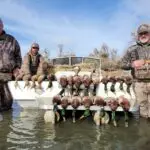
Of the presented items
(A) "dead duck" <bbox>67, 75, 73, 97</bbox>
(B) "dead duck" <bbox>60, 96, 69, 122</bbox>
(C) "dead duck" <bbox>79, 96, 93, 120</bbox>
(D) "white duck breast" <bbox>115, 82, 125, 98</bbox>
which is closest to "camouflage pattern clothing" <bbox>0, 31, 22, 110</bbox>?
(A) "dead duck" <bbox>67, 75, 73, 97</bbox>

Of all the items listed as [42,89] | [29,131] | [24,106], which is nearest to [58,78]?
[42,89]

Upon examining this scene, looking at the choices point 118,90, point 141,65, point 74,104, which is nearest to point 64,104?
point 74,104

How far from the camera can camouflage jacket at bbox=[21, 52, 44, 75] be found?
36.0 ft

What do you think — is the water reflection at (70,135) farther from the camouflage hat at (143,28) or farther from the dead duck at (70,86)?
the camouflage hat at (143,28)

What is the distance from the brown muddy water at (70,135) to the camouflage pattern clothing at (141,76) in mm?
376

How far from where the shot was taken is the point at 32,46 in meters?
10.9

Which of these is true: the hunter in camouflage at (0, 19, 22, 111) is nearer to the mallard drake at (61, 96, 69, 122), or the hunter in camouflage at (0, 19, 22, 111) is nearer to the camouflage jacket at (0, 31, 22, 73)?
the camouflage jacket at (0, 31, 22, 73)

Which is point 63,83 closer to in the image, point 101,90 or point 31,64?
point 101,90

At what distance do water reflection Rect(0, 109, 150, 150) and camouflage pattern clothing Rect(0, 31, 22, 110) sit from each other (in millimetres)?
1313

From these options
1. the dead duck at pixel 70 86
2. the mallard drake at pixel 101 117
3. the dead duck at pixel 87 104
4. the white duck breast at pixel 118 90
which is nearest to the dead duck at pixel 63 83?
the dead duck at pixel 70 86

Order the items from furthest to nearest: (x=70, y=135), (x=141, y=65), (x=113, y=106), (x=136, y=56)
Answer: (x=136, y=56)
(x=141, y=65)
(x=113, y=106)
(x=70, y=135)

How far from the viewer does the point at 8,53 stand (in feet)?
35.3

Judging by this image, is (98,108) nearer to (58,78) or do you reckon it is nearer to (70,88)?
(70,88)

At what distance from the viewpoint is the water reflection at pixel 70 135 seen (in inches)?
269
